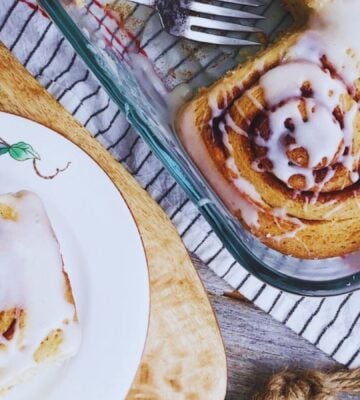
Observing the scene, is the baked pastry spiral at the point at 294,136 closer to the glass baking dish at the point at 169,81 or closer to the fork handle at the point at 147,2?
the glass baking dish at the point at 169,81

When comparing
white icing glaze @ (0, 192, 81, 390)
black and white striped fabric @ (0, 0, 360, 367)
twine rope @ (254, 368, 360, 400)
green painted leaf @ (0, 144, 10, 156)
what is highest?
black and white striped fabric @ (0, 0, 360, 367)

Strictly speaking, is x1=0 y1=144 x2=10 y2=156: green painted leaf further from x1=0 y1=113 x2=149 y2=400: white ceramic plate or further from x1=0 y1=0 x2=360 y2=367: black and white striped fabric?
x1=0 y1=0 x2=360 y2=367: black and white striped fabric

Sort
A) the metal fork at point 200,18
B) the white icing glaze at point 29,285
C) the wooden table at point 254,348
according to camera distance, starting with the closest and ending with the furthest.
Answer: the white icing glaze at point 29,285
the metal fork at point 200,18
the wooden table at point 254,348

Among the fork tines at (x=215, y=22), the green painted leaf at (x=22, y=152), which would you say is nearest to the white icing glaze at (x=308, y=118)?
the fork tines at (x=215, y=22)

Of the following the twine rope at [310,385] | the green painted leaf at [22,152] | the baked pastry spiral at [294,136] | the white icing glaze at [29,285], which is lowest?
the white icing glaze at [29,285]

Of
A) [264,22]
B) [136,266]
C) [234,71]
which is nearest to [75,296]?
[136,266]

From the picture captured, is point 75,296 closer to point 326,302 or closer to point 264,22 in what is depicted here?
point 326,302

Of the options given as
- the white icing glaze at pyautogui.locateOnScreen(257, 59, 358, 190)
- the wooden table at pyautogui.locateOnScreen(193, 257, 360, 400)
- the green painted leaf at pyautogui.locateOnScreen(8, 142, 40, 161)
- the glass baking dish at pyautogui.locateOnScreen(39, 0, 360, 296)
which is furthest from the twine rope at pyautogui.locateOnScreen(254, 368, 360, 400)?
the green painted leaf at pyautogui.locateOnScreen(8, 142, 40, 161)
